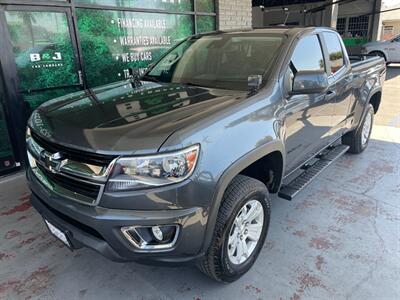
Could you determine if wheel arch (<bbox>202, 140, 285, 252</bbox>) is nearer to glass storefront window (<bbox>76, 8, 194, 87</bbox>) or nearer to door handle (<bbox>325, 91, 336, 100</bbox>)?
door handle (<bbox>325, 91, 336, 100</bbox>)

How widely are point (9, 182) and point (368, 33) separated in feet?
81.5

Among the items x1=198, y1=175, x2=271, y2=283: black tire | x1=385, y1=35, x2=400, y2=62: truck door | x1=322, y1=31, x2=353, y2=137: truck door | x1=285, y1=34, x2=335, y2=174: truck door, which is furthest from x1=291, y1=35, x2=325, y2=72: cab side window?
x1=385, y1=35, x2=400, y2=62: truck door

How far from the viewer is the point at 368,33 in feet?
75.4

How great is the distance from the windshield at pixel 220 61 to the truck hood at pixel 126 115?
0.78 ft

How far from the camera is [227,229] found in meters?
2.20

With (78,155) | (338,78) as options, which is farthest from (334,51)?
(78,155)

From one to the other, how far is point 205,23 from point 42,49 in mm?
3624

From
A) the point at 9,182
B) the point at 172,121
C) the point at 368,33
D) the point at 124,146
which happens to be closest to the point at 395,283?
the point at 172,121

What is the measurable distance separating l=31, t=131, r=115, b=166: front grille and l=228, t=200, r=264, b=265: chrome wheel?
982mm

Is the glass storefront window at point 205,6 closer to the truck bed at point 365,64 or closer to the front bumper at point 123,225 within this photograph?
the truck bed at point 365,64

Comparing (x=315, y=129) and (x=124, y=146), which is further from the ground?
(x=124, y=146)

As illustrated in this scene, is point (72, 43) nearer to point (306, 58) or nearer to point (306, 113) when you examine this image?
point (306, 58)

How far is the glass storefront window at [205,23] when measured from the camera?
6966mm

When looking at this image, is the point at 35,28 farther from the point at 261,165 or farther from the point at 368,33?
the point at 368,33
